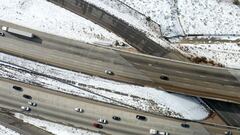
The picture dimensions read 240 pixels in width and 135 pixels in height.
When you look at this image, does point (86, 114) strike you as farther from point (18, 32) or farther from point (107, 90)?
point (18, 32)

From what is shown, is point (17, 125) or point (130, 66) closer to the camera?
point (17, 125)

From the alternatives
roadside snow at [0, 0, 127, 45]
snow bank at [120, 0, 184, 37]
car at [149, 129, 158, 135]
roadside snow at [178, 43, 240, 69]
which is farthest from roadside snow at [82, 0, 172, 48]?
car at [149, 129, 158, 135]

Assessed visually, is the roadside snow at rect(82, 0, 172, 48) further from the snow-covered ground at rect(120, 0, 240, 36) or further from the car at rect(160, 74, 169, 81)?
the car at rect(160, 74, 169, 81)

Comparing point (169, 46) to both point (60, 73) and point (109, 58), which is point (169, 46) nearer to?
Result: point (109, 58)

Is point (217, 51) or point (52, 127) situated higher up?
point (217, 51)

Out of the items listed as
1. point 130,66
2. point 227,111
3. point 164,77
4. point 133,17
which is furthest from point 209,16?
point 227,111

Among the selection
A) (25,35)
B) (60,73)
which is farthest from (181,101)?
(25,35)
